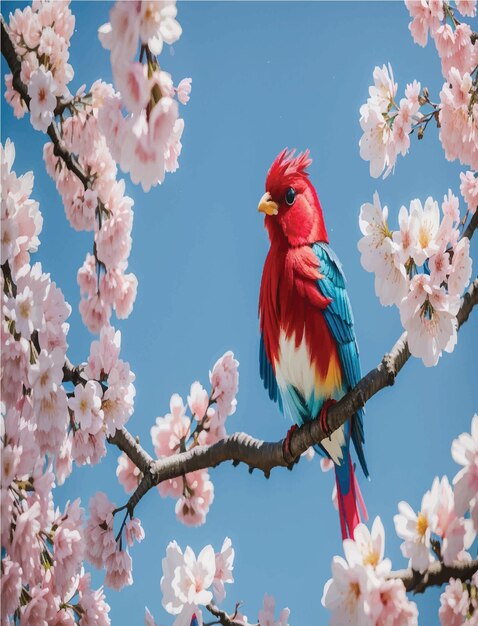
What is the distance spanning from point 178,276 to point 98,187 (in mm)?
228

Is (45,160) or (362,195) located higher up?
(45,160)

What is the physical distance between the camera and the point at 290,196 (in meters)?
1.40

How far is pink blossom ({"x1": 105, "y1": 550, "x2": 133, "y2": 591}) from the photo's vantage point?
55.3 inches

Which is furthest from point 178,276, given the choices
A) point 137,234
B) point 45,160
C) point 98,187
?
point 45,160

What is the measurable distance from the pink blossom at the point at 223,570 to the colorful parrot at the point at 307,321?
21 centimetres

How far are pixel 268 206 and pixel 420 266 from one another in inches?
11.9

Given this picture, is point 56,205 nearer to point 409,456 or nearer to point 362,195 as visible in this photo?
point 362,195

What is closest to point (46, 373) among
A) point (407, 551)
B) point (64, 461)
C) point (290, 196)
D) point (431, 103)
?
point (64, 461)

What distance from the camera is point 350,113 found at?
1.46 meters

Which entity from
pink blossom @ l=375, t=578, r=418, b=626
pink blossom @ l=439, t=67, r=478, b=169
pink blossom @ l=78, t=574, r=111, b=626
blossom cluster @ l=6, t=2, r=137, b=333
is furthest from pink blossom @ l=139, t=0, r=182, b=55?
pink blossom @ l=78, t=574, r=111, b=626

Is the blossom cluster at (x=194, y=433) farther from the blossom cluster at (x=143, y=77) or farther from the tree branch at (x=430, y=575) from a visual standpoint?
the blossom cluster at (x=143, y=77)

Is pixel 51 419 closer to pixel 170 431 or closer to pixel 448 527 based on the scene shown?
pixel 170 431

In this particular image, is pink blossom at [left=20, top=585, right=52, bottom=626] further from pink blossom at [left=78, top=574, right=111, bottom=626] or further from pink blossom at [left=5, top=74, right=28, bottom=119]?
pink blossom at [left=5, top=74, right=28, bottom=119]

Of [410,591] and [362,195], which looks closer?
[410,591]
